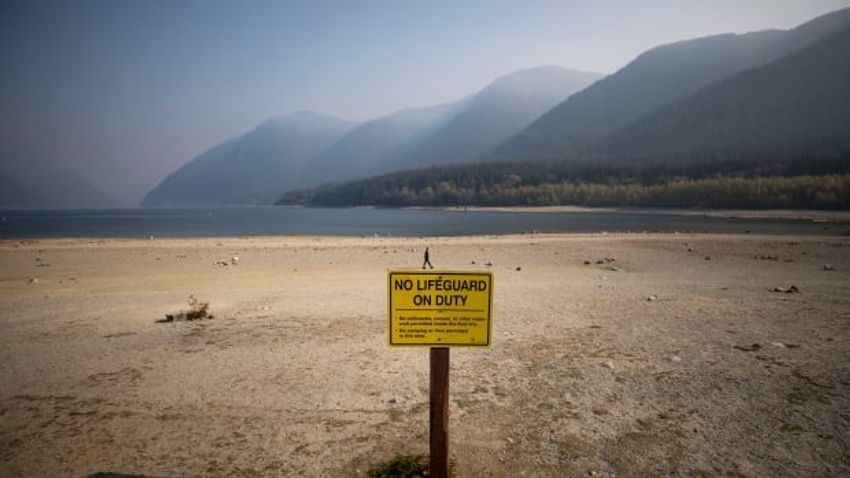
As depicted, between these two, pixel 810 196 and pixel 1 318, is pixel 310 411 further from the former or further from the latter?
pixel 810 196

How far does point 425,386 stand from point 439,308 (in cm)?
336

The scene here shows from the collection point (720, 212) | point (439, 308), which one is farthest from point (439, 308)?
point (720, 212)

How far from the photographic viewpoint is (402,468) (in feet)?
15.1

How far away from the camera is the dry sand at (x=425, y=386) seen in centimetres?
478

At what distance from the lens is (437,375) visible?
4.05 metres

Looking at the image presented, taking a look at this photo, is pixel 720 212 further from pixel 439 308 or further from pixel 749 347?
pixel 439 308

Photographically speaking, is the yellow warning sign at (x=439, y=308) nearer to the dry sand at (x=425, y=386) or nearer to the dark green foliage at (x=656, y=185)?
the dry sand at (x=425, y=386)

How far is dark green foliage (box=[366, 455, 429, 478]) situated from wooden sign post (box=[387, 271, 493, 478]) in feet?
5.25

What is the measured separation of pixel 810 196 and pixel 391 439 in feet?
376

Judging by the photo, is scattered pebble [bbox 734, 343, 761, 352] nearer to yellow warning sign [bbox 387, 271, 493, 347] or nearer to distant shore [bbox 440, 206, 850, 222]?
yellow warning sign [bbox 387, 271, 493, 347]

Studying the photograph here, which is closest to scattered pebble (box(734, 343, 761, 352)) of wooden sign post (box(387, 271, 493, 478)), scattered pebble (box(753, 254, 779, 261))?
wooden sign post (box(387, 271, 493, 478))

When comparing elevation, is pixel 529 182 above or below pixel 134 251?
above

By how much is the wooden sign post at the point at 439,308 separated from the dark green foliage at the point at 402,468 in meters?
1.60

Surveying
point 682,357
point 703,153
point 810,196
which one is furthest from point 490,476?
point 703,153
